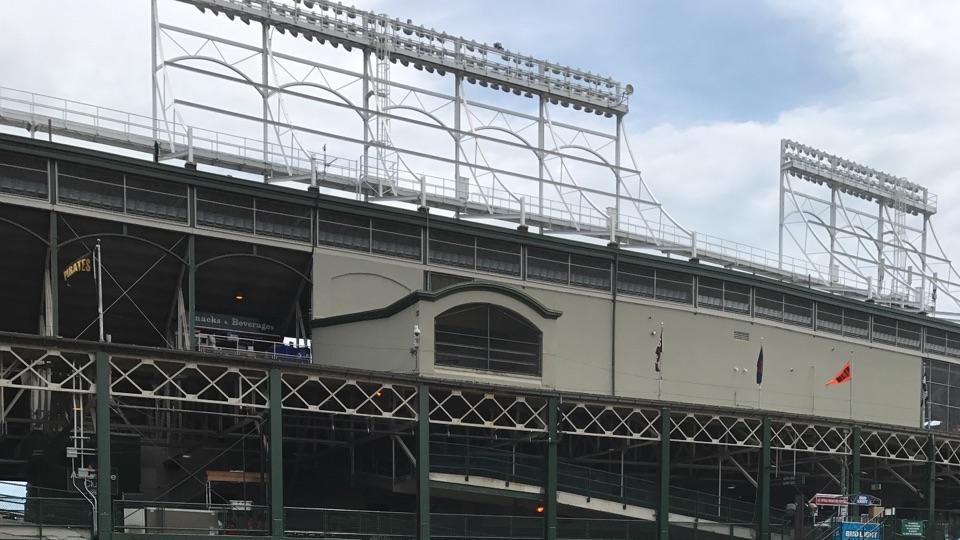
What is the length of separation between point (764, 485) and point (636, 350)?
1229 centimetres

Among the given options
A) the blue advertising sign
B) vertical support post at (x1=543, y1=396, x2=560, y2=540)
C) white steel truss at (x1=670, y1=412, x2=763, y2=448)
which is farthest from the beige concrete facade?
the blue advertising sign

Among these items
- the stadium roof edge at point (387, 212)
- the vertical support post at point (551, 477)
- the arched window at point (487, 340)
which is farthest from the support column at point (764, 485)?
the stadium roof edge at point (387, 212)

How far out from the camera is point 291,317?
57656 mm

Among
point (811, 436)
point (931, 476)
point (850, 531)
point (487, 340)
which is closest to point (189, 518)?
point (487, 340)

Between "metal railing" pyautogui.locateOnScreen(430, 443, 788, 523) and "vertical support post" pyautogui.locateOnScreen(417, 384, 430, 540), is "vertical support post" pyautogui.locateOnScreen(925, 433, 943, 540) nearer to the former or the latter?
"metal railing" pyautogui.locateOnScreen(430, 443, 788, 523)

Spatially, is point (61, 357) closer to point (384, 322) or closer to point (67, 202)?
point (67, 202)

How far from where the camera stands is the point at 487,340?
52344mm

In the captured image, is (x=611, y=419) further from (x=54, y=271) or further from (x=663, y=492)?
(x=54, y=271)

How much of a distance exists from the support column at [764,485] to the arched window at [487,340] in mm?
11344

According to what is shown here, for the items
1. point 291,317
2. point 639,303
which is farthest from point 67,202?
point 639,303

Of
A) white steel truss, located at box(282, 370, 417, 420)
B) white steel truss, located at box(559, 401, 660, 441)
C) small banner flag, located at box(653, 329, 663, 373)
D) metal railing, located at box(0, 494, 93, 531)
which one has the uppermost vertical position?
small banner flag, located at box(653, 329, 663, 373)

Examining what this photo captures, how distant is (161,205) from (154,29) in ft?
32.6

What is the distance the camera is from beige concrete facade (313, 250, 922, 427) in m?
52.1

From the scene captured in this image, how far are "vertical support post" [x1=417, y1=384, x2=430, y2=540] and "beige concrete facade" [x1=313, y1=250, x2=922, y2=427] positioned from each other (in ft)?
13.1
